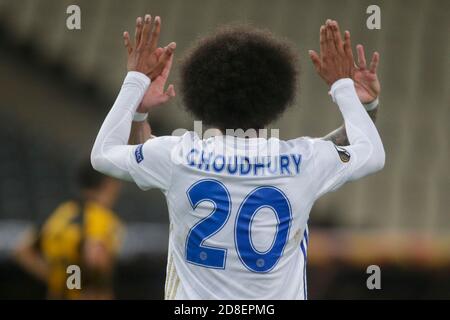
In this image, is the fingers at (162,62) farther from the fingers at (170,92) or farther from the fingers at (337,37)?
the fingers at (337,37)

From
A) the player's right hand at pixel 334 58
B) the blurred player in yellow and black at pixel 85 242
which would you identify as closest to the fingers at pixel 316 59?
→ the player's right hand at pixel 334 58

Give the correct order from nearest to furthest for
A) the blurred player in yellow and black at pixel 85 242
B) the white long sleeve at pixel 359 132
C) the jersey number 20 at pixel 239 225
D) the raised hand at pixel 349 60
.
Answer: the jersey number 20 at pixel 239 225 → the white long sleeve at pixel 359 132 → the raised hand at pixel 349 60 → the blurred player in yellow and black at pixel 85 242

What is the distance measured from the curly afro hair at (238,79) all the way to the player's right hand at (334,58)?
115 mm

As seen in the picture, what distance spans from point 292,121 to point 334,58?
7.40 meters

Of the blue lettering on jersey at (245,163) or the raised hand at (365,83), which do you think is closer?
the blue lettering on jersey at (245,163)

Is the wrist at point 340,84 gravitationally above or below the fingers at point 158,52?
below

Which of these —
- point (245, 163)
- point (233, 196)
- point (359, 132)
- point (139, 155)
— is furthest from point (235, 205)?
point (359, 132)

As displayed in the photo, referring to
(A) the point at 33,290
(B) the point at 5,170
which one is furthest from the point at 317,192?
(B) the point at 5,170

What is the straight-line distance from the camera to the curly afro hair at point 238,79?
2.72m

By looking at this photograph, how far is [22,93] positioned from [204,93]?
821 centimetres

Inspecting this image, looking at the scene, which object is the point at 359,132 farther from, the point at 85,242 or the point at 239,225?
the point at 85,242

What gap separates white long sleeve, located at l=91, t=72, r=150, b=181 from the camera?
2705mm

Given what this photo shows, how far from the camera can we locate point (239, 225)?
2.66 meters

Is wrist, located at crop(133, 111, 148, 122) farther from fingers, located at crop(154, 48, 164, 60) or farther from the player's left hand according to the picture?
fingers, located at crop(154, 48, 164, 60)
